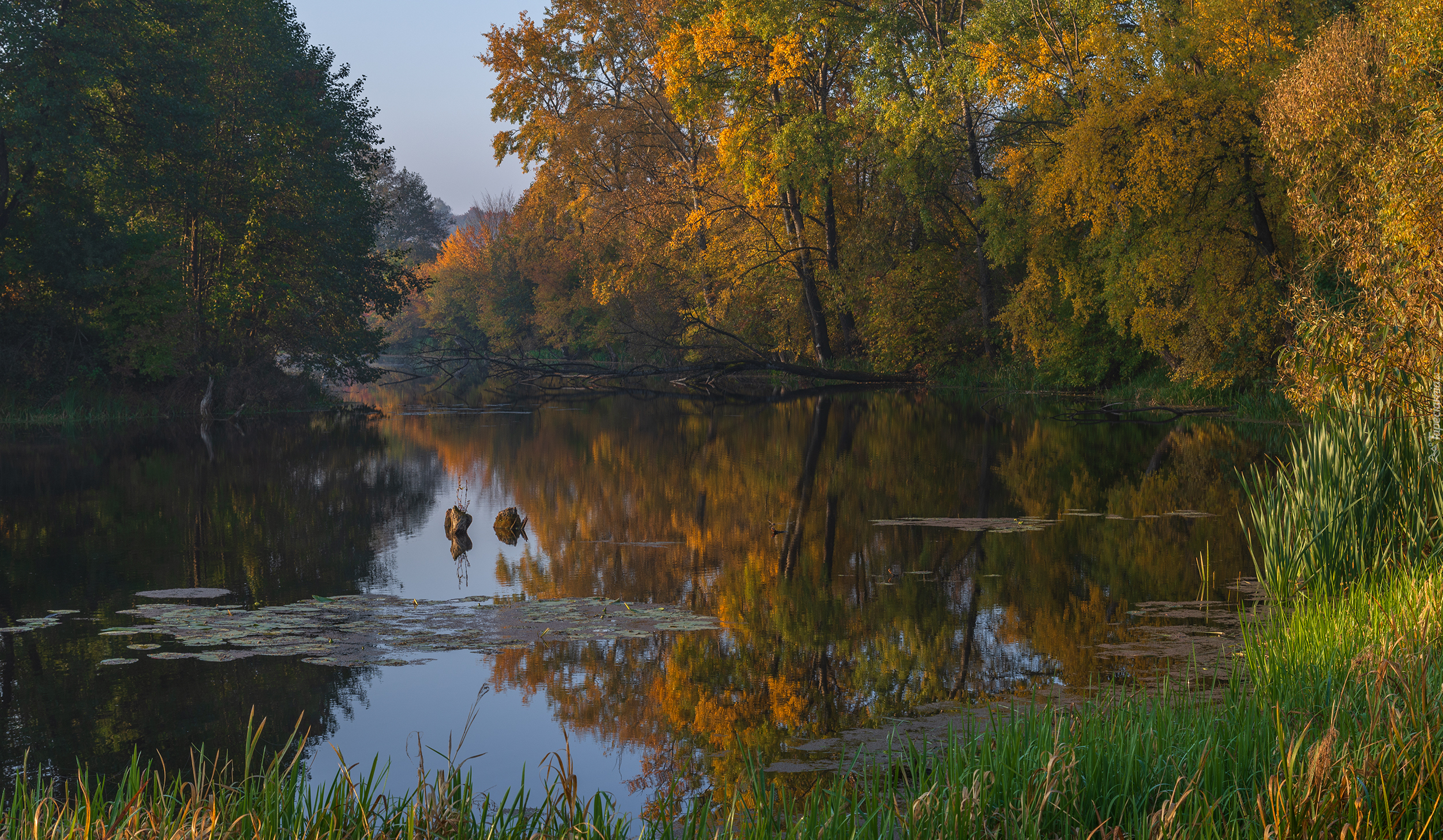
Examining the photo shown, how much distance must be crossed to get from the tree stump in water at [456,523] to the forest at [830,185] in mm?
9770

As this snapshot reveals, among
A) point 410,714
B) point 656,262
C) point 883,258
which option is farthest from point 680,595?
point 656,262

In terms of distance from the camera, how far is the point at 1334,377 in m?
9.74

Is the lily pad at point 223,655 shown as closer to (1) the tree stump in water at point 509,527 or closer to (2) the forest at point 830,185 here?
(1) the tree stump in water at point 509,527

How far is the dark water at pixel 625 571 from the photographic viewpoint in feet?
23.3

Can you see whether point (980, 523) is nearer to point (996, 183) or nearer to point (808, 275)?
point (996, 183)

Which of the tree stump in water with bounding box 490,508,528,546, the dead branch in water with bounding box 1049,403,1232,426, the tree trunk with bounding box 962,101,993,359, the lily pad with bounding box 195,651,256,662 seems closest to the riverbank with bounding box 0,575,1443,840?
the lily pad with bounding box 195,651,256,662

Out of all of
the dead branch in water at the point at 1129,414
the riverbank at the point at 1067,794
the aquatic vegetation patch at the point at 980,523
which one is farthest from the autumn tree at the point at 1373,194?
the dead branch in water at the point at 1129,414

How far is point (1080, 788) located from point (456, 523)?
37.1ft

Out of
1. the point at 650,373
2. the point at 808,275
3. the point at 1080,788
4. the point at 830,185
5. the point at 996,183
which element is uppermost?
the point at 830,185

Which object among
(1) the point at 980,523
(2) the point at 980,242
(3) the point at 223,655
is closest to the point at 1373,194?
(1) the point at 980,523

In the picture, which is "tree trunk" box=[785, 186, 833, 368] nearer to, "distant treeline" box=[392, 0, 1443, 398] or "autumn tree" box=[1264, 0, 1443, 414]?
"distant treeline" box=[392, 0, 1443, 398]

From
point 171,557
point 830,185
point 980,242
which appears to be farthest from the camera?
point 830,185

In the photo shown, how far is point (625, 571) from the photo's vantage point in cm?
1198

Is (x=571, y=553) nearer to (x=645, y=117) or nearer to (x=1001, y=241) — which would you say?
(x=1001, y=241)
